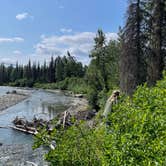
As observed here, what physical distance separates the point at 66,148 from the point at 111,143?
2.21m

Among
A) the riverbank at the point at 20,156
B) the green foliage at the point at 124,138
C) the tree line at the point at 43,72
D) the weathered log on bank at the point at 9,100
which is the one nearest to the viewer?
the green foliage at the point at 124,138

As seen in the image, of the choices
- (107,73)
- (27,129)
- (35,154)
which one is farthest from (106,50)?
(35,154)

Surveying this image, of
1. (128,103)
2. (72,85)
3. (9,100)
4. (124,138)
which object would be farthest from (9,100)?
(124,138)

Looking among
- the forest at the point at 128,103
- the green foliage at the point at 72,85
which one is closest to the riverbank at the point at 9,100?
the forest at the point at 128,103

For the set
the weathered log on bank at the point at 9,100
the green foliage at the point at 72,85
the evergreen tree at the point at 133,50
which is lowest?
the weathered log on bank at the point at 9,100

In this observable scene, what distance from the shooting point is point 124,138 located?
442 cm

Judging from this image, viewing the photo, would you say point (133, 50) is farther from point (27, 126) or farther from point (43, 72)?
point (43, 72)

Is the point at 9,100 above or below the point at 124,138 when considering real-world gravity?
below

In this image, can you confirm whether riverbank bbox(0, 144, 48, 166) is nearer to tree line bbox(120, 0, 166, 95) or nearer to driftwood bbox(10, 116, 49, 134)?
driftwood bbox(10, 116, 49, 134)

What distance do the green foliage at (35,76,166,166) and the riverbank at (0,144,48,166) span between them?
8326 mm

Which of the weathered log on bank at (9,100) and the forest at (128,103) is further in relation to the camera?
the weathered log on bank at (9,100)

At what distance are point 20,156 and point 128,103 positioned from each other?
12273 mm

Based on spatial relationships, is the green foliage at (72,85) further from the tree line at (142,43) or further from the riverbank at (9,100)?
the tree line at (142,43)

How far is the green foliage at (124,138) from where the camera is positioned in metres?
4.20
